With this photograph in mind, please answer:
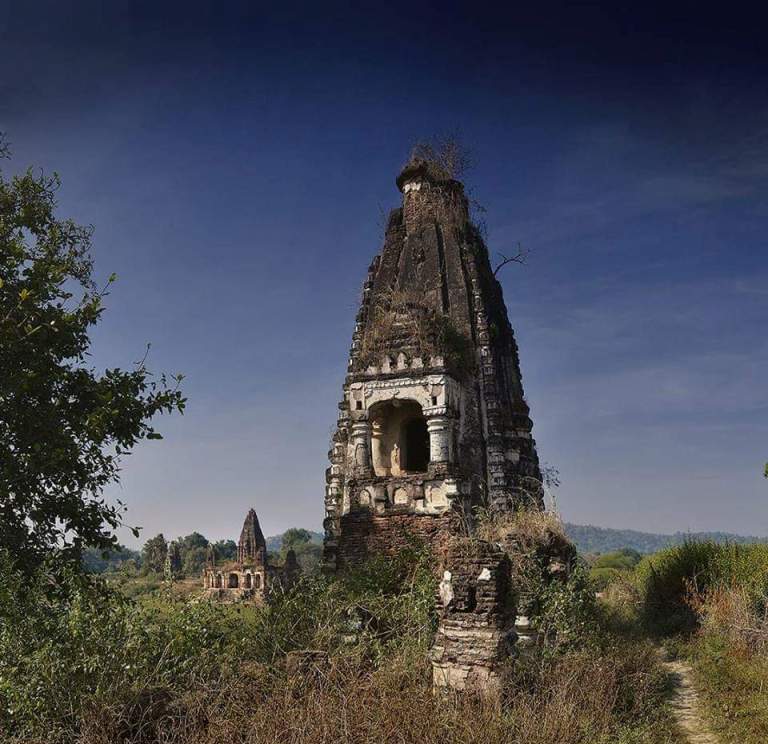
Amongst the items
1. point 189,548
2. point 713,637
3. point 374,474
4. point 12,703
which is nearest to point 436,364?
point 374,474

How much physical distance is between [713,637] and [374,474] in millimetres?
7001

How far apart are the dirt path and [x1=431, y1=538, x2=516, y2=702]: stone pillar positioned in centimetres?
253

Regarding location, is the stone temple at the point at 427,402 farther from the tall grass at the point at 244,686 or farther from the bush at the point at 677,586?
the tall grass at the point at 244,686

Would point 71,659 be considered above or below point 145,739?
above

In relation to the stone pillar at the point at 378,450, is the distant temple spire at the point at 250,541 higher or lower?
lower

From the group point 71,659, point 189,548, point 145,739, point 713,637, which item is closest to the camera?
point 145,739

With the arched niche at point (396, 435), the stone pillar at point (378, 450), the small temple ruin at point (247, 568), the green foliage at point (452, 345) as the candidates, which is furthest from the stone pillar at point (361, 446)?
the small temple ruin at point (247, 568)

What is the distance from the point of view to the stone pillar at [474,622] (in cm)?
773

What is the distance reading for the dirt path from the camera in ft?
27.5

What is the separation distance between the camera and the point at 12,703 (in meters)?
6.36

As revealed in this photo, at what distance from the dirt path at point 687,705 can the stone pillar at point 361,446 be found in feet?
21.7

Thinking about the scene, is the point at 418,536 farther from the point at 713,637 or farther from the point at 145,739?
the point at 145,739

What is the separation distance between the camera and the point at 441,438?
46.6ft

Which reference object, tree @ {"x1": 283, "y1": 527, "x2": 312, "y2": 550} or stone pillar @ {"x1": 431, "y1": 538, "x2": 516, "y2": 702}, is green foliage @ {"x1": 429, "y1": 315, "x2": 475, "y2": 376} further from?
tree @ {"x1": 283, "y1": 527, "x2": 312, "y2": 550}
